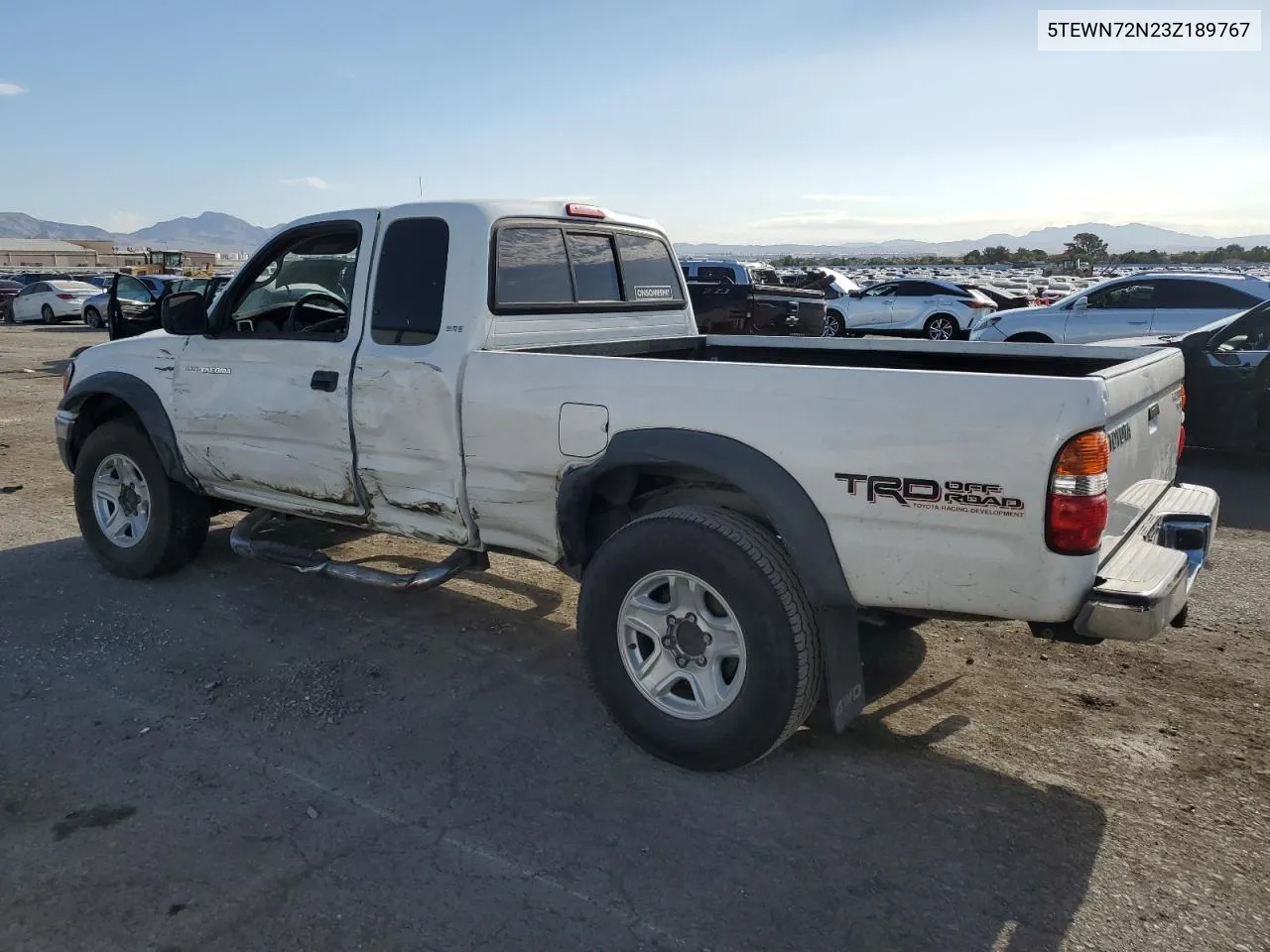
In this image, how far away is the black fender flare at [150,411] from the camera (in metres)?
5.27

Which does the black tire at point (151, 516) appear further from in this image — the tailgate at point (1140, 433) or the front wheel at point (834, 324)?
the front wheel at point (834, 324)

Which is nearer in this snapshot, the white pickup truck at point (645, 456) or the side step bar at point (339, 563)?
the white pickup truck at point (645, 456)

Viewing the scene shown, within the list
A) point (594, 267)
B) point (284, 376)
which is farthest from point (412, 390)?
point (594, 267)

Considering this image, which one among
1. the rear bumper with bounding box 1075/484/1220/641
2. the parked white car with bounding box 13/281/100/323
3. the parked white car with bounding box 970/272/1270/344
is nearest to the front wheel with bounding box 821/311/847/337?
the parked white car with bounding box 970/272/1270/344

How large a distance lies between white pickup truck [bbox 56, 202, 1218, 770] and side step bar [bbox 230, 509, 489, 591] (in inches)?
0.8

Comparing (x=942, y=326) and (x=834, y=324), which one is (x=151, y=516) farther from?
(x=834, y=324)

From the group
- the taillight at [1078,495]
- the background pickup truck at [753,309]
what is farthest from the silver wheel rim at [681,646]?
the background pickup truck at [753,309]

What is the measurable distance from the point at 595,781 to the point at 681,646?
565 millimetres

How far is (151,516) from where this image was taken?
5500 mm

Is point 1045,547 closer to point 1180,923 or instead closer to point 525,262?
point 1180,923

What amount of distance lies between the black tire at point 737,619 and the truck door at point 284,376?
1.58 m

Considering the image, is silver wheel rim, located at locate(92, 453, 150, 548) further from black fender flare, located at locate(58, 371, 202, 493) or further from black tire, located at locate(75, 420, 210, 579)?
black fender flare, located at locate(58, 371, 202, 493)

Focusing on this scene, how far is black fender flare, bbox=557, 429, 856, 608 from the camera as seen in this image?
10.5 feet

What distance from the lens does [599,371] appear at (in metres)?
3.68
